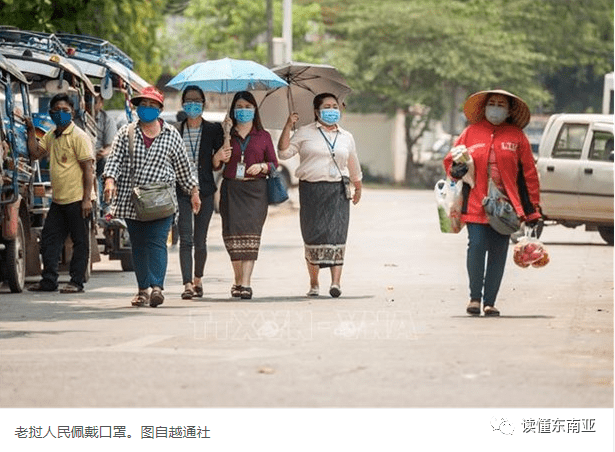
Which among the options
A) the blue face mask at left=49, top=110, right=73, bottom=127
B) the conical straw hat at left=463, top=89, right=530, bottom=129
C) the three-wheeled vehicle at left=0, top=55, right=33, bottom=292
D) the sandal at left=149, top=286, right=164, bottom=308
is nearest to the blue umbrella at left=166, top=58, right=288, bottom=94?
the blue face mask at left=49, top=110, right=73, bottom=127

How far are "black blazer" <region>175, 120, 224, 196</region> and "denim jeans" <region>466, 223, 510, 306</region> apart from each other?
305 centimetres

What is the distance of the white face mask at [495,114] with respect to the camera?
1370 cm

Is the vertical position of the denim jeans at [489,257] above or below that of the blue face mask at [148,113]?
below

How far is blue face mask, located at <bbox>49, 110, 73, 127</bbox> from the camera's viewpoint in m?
17.0

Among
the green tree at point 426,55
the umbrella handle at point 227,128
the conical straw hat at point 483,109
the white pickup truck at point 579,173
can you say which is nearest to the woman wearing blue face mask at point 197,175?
the umbrella handle at point 227,128

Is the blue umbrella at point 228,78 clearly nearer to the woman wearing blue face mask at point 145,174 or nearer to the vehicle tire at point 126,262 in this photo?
the woman wearing blue face mask at point 145,174

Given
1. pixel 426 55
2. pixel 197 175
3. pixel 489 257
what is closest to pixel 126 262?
pixel 197 175

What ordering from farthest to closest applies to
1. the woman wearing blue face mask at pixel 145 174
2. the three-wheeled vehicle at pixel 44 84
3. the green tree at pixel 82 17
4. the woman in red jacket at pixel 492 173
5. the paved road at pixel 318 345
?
the green tree at pixel 82 17
the three-wheeled vehicle at pixel 44 84
the woman wearing blue face mask at pixel 145 174
the woman in red jacket at pixel 492 173
the paved road at pixel 318 345

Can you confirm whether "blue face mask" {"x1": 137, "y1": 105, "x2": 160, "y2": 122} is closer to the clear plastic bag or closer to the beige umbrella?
A: the beige umbrella

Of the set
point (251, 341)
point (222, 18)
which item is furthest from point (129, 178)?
point (222, 18)

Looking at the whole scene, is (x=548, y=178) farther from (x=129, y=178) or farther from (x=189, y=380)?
(x=189, y=380)

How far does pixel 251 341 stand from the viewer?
38.1 feet

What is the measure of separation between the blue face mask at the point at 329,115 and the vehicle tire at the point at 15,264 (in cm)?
322

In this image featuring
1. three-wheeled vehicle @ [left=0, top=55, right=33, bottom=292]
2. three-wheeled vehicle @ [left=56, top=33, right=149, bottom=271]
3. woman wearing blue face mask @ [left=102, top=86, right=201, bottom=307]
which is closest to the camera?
woman wearing blue face mask @ [left=102, top=86, right=201, bottom=307]
